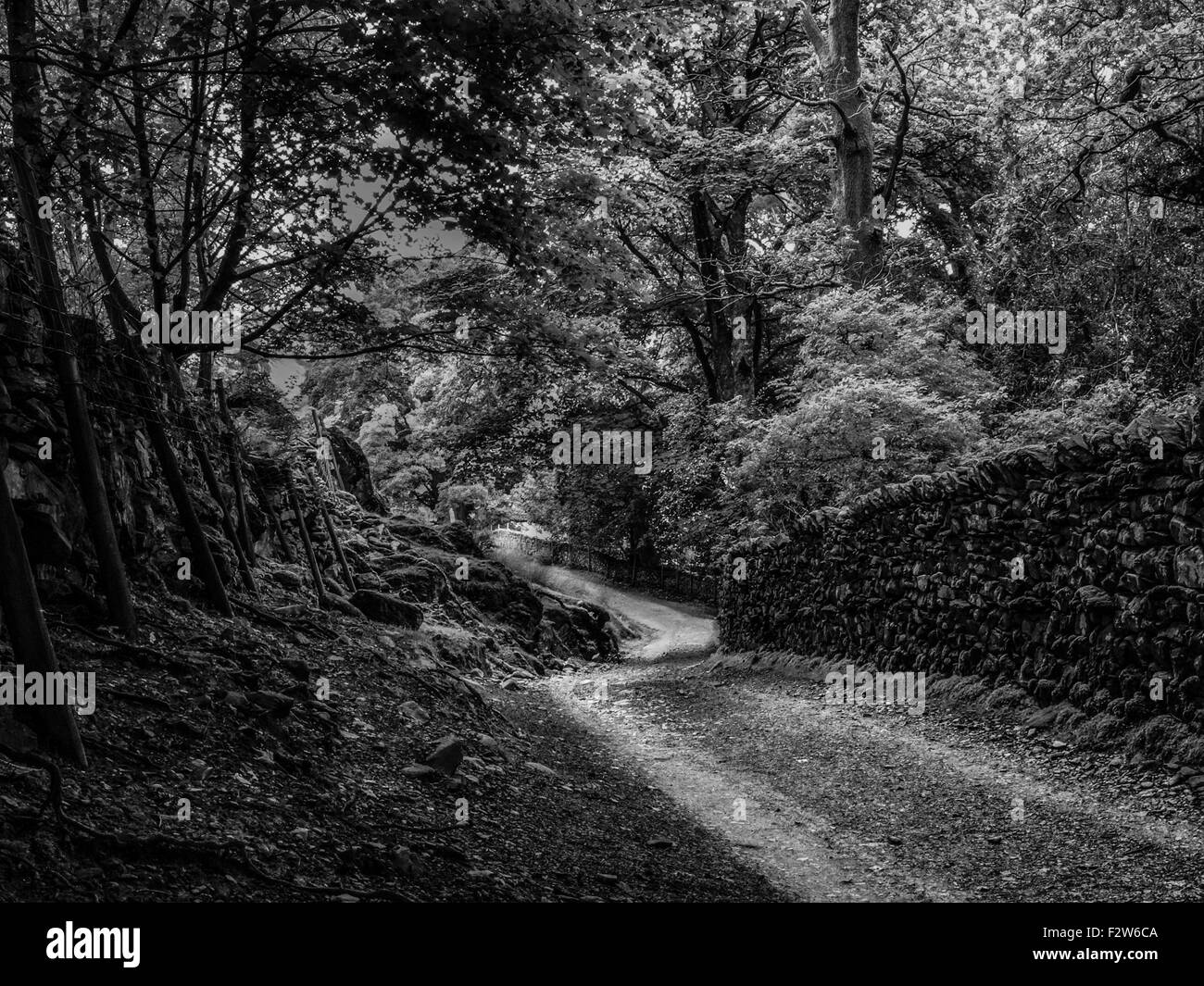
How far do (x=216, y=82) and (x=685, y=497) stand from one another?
14.5 meters

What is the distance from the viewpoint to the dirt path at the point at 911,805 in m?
5.47

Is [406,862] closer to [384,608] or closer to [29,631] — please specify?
[29,631]

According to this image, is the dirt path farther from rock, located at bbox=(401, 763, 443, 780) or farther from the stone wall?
rock, located at bbox=(401, 763, 443, 780)

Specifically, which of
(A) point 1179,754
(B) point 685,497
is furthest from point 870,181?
(A) point 1179,754

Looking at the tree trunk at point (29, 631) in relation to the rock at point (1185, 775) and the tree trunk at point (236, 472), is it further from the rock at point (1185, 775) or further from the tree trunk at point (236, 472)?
the rock at point (1185, 775)

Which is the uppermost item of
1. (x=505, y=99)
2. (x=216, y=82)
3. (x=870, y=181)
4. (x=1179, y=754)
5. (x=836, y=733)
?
(x=870, y=181)

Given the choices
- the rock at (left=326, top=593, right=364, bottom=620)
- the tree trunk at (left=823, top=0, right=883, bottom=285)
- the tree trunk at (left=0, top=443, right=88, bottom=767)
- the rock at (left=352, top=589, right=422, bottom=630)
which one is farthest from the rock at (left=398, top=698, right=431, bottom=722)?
the tree trunk at (left=823, top=0, right=883, bottom=285)

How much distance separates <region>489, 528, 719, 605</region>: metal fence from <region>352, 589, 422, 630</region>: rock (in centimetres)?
2068

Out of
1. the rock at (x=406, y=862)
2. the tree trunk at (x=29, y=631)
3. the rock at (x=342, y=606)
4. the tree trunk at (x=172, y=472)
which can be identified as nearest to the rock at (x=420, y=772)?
the rock at (x=406, y=862)

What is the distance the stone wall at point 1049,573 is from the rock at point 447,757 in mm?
5275

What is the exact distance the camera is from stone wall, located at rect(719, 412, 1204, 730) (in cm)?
691

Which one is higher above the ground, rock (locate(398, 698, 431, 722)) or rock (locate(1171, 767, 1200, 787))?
rock (locate(1171, 767, 1200, 787))

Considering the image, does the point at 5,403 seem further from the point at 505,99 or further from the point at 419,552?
the point at 419,552

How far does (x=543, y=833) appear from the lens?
20.3ft
